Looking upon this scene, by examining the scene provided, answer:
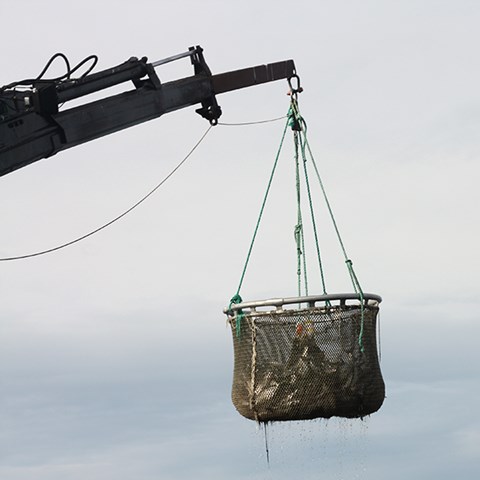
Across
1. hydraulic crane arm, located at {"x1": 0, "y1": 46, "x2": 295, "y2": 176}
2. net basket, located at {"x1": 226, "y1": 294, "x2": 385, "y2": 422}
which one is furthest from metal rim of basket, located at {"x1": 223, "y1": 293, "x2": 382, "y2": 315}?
hydraulic crane arm, located at {"x1": 0, "y1": 46, "x2": 295, "y2": 176}

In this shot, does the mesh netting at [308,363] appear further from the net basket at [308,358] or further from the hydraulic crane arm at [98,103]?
the hydraulic crane arm at [98,103]

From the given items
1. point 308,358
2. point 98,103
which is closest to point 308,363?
point 308,358

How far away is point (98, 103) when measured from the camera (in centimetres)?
1233

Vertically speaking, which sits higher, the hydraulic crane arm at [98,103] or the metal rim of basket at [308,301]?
the hydraulic crane arm at [98,103]

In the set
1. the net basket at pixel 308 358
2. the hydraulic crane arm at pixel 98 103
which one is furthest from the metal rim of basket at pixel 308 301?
the hydraulic crane arm at pixel 98 103

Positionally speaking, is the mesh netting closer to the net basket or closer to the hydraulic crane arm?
the net basket

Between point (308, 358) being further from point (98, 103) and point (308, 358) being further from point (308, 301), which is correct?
point (98, 103)

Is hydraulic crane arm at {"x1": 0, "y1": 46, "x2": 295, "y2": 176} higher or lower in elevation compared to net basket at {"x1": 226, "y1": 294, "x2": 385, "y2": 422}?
higher

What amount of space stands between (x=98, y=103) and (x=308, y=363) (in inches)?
147

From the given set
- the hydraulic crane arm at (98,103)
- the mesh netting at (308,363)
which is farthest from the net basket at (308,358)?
the hydraulic crane arm at (98,103)

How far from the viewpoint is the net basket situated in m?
11.1

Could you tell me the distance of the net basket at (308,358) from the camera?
437 inches

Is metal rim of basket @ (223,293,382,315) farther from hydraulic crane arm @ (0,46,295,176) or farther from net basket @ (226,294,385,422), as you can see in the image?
hydraulic crane arm @ (0,46,295,176)

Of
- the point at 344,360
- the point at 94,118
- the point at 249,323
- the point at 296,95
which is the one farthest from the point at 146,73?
the point at 344,360
